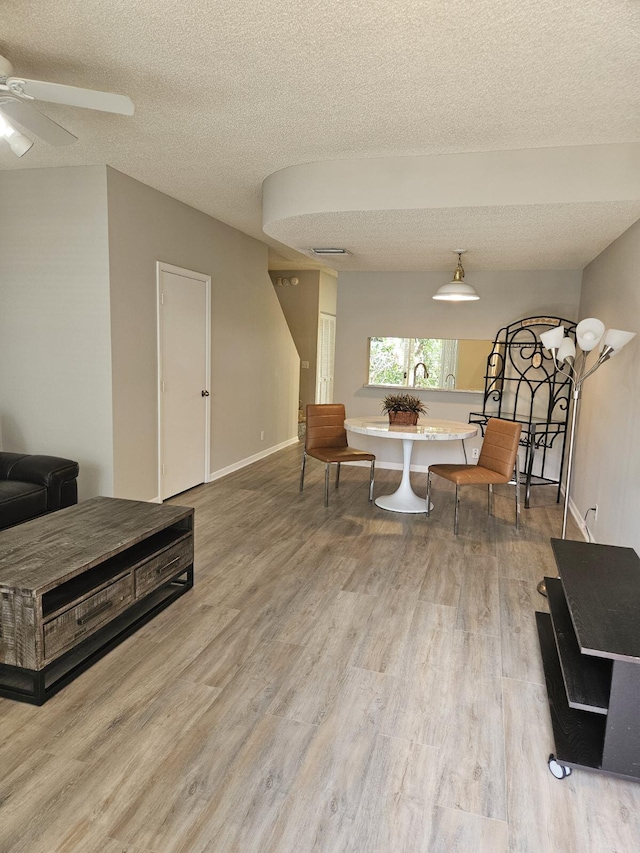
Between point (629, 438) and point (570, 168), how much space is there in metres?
1.62

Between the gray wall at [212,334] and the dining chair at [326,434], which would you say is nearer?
the gray wall at [212,334]

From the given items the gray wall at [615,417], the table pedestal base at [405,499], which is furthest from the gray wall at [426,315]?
the table pedestal base at [405,499]

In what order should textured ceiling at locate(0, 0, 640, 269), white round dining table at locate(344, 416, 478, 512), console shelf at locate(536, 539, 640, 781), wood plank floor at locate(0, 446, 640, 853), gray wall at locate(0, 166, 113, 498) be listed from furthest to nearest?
white round dining table at locate(344, 416, 478, 512) < gray wall at locate(0, 166, 113, 498) < textured ceiling at locate(0, 0, 640, 269) < console shelf at locate(536, 539, 640, 781) < wood plank floor at locate(0, 446, 640, 853)

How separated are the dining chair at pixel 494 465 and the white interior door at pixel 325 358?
4.72 metres

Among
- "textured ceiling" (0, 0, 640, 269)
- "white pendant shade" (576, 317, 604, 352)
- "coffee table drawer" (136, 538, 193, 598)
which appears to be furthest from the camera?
"white pendant shade" (576, 317, 604, 352)

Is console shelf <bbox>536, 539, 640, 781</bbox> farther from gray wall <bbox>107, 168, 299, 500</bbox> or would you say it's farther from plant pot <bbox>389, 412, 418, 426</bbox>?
gray wall <bbox>107, 168, 299, 500</bbox>

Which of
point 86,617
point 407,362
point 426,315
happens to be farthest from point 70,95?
point 407,362

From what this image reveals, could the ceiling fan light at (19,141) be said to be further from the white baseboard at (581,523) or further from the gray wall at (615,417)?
the white baseboard at (581,523)

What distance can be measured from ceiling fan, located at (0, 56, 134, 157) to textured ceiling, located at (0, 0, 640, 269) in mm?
237

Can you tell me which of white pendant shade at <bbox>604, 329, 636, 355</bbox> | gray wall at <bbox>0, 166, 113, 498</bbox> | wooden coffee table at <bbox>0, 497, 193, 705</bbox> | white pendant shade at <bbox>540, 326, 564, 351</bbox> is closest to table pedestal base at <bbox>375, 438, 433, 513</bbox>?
white pendant shade at <bbox>540, 326, 564, 351</bbox>

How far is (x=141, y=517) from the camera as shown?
291 centimetres

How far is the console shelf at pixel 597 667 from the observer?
1.79 metres

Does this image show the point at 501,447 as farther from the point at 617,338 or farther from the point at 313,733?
the point at 313,733

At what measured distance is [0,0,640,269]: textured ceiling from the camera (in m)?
1.99
